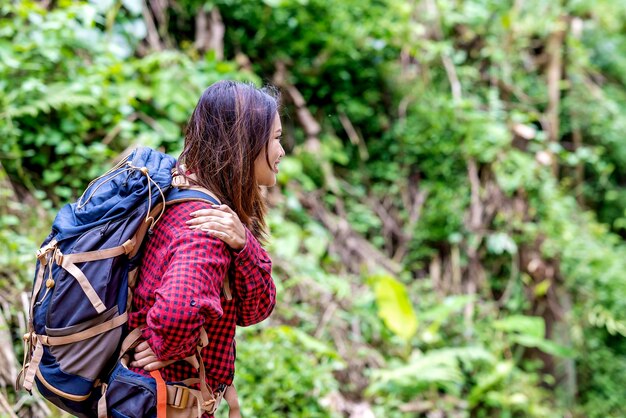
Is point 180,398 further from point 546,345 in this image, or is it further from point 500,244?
point 500,244

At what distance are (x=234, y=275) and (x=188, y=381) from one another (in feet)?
1.24

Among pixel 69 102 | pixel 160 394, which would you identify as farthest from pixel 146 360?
pixel 69 102

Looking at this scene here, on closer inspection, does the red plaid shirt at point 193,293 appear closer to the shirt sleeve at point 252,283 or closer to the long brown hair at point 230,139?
the shirt sleeve at point 252,283

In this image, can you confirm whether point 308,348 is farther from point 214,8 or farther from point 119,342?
point 214,8

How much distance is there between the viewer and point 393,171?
721 cm

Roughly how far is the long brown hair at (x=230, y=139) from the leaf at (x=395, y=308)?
3443 mm

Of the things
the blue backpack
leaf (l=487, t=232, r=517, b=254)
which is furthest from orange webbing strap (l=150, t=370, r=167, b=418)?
leaf (l=487, t=232, r=517, b=254)

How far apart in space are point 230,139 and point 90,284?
63 centimetres

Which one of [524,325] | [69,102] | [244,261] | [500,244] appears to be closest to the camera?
[244,261]

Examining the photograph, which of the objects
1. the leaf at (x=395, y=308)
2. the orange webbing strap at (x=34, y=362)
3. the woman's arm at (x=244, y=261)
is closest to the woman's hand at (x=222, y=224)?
the woman's arm at (x=244, y=261)

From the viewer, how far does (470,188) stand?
23.0ft

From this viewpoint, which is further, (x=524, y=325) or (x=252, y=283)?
(x=524, y=325)

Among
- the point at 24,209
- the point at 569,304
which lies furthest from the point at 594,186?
the point at 24,209

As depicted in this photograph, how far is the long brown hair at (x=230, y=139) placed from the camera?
216 cm
